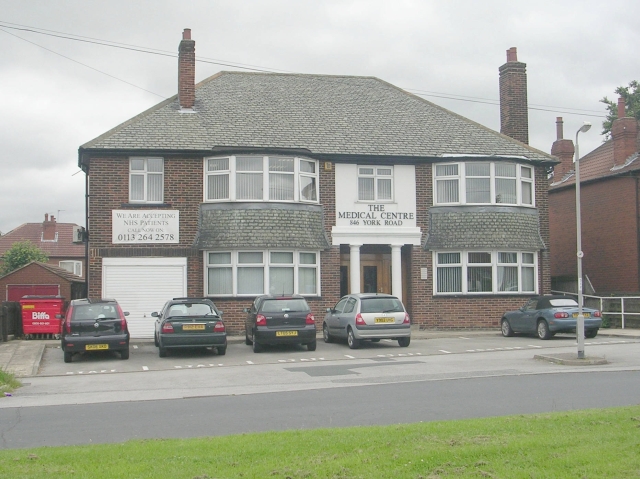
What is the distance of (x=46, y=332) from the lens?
2605 cm

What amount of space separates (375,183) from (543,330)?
25.9ft

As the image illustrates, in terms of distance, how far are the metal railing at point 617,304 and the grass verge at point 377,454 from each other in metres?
21.2

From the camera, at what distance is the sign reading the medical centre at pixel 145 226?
26.2m

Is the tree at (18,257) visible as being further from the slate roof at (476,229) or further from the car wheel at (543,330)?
the car wheel at (543,330)

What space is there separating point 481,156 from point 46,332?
16.1 m

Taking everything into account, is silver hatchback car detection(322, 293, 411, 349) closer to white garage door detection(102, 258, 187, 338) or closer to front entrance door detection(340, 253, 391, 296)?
white garage door detection(102, 258, 187, 338)

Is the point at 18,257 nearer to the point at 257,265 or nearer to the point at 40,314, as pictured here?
the point at 40,314

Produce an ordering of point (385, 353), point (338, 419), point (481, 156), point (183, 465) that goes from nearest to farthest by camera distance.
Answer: point (183, 465) → point (338, 419) → point (385, 353) → point (481, 156)

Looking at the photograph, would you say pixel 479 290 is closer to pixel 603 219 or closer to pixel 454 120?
pixel 454 120

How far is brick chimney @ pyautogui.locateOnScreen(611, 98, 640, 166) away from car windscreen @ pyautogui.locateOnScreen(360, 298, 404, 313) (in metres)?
17.2

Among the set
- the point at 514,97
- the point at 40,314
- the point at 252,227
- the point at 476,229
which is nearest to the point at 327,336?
the point at 252,227

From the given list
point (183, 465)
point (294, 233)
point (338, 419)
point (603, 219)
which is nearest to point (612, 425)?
point (338, 419)

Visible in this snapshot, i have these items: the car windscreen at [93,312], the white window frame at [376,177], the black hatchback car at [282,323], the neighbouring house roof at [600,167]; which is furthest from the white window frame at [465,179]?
the car windscreen at [93,312]

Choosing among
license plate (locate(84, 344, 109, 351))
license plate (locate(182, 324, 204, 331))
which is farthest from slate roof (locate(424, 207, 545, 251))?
license plate (locate(84, 344, 109, 351))
